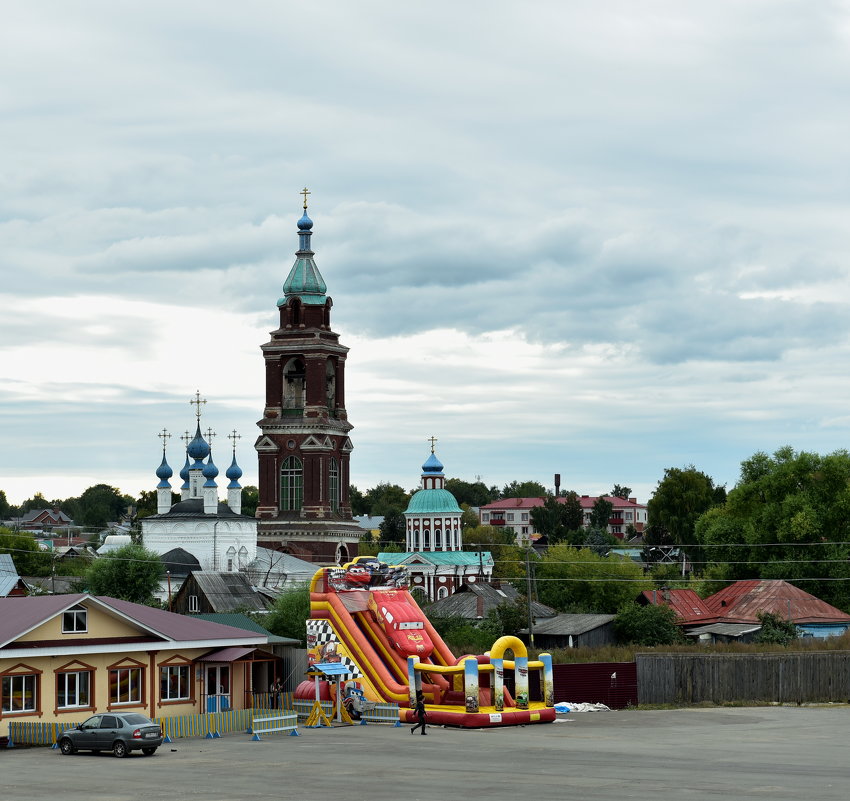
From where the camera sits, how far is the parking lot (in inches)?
1129

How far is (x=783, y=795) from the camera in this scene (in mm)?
27328

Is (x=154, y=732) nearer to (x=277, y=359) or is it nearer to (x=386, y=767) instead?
(x=386, y=767)

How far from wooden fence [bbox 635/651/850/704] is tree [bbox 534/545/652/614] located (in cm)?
3864

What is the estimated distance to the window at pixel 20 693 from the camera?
1642 inches

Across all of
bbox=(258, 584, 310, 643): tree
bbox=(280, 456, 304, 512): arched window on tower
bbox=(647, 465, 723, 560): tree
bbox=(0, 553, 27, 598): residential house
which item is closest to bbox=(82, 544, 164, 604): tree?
bbox=(0, 553, 27, 598): residential house

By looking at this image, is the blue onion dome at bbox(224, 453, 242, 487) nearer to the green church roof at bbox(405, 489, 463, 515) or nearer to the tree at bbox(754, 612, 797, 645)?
the green church roof at bbox(405, 489, 463, 515)

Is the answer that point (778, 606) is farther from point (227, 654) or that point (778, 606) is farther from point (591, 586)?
point (227, 654)

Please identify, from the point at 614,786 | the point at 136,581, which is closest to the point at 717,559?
the point at 136,581

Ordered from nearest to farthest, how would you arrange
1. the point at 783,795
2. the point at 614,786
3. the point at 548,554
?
the point at 783,795
the point at 614,786
the point at 548,554

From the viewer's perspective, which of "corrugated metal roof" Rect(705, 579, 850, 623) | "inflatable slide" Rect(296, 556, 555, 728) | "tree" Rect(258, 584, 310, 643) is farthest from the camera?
"corrugated metal roof" Rect(705, 579, 850, 623)

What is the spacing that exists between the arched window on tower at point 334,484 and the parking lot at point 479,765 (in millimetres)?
74637

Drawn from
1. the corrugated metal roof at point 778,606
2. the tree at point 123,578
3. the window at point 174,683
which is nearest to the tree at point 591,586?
the corrugated metal roof at point 778,606

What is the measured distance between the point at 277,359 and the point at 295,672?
234 ft

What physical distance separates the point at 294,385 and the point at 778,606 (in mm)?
54119
